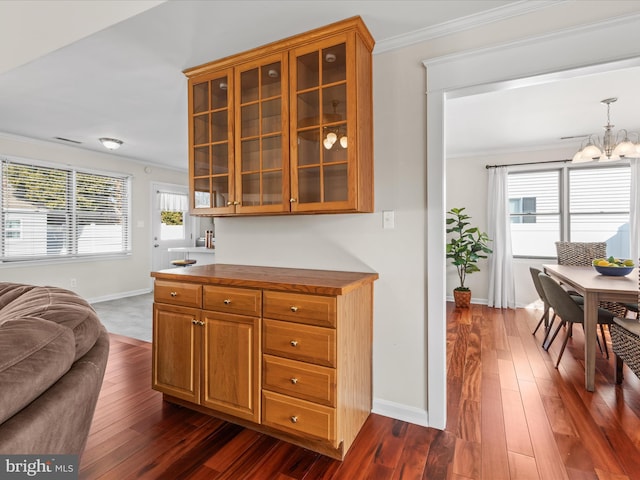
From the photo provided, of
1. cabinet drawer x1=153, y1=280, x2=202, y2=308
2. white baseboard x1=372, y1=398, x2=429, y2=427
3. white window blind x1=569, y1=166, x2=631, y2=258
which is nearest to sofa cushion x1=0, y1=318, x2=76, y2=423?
cabinet drawer x1=153, y1=280, x2=202, y2=308

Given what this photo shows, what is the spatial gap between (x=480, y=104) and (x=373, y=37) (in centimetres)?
185

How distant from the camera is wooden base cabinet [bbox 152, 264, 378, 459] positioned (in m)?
1.63

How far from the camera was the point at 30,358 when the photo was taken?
2.47ft

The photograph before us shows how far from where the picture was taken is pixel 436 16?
1813mm

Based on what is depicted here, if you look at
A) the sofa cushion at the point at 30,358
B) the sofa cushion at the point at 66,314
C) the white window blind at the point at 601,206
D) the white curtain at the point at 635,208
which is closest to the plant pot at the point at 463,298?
the white window blind at the point at 601,206

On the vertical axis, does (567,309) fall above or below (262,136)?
below

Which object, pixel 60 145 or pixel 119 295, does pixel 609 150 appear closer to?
pixel 60 145

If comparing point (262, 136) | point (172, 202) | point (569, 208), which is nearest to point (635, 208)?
point (569, 208)

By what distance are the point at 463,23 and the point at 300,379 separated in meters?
2.15

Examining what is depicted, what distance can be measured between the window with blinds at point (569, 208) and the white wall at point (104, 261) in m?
6.16

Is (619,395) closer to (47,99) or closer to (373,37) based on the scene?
(373,37)

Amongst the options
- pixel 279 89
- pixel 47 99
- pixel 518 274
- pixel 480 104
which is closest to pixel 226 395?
pixel 279 89

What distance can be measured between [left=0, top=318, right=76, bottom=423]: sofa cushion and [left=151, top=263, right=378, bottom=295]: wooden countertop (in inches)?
38.3

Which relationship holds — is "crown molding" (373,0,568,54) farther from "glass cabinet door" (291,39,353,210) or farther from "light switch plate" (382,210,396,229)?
"light switch plate" (382,210,396,229)
